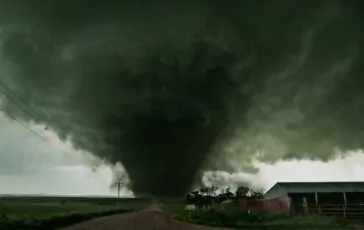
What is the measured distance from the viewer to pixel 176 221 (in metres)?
14.5

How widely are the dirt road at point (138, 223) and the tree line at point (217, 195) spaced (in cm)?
156

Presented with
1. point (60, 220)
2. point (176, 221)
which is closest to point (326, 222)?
point (176, 221)

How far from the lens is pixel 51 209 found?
547 inches

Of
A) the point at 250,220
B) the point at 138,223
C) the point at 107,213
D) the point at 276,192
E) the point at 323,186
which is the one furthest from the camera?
the point at 323,186

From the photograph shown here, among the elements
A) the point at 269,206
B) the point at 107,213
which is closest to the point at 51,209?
the point at 107,213

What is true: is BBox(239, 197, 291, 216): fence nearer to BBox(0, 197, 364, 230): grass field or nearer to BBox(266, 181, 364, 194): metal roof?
BBox(0, 197, 364, 230): grass field

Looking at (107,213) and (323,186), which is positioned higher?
(323,186)

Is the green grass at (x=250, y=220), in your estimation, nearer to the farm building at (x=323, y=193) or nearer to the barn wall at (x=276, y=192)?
the barn wall at (x=276, y=192)

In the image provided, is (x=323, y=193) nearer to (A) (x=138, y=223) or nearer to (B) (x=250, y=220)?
(B) (x=250, y=220)

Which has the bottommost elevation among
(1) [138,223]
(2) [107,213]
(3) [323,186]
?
(1) [138,223]

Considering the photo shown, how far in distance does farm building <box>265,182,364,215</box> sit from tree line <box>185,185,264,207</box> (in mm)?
1128

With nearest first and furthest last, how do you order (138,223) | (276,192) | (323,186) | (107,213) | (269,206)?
(138,223), (107,213), (269,206), (276,192), (323,186)

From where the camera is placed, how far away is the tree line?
1625 centimetres

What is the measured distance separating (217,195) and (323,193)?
4.98 meters
